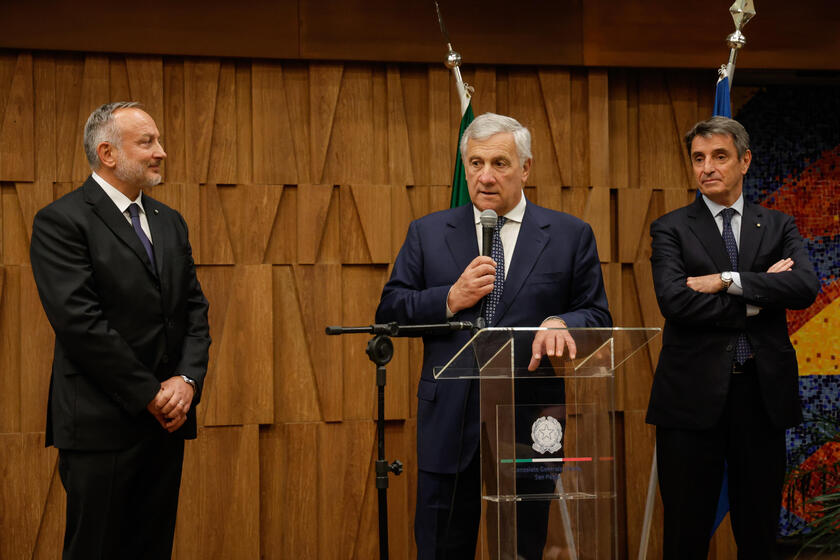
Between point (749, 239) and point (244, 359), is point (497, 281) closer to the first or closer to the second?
point (749, 239)

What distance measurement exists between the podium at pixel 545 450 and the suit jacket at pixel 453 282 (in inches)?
17.3

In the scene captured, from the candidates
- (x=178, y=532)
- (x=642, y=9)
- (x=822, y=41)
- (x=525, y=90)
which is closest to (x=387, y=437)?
(x=178, y=532)

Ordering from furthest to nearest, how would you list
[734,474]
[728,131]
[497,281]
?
[728,131] < [734,474] < [497,281]

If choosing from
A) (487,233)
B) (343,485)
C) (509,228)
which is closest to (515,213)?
(509,228)

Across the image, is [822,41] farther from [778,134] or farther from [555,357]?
[555,357]

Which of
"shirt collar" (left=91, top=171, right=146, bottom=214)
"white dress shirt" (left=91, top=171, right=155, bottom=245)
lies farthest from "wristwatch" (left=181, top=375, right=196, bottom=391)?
"shirt collar" (left=91, top=171, right=146, bottom=214)

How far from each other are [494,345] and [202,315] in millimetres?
1317

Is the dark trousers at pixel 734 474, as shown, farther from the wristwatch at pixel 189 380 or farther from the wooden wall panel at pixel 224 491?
the wooden wall panel at pixel 224 491

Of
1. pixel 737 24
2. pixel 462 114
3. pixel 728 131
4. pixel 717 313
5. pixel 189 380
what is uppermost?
pixel 737 24

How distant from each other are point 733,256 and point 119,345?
2.29 m

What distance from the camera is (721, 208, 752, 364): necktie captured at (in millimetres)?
3264

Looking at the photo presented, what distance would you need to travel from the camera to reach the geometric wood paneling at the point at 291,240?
4.12m

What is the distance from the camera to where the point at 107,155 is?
3.04 m

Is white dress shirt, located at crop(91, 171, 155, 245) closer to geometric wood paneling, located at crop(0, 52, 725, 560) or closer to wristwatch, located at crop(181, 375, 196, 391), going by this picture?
wristwatch, located at crop(181, 375, 196, 391)
